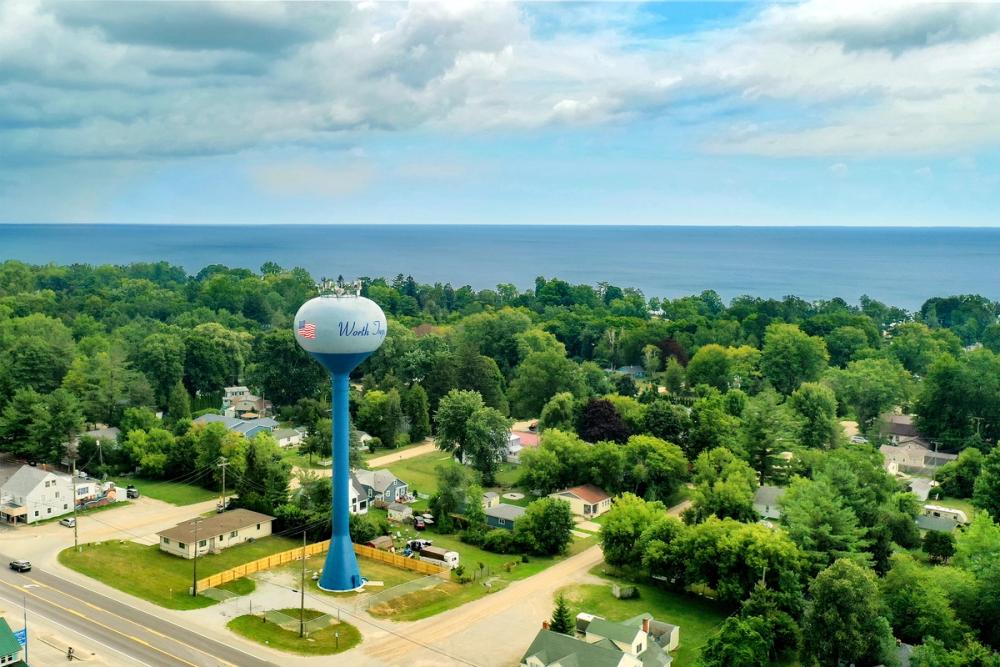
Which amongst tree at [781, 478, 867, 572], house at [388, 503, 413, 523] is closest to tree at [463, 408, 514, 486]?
house at [388, 503, 413, 523]

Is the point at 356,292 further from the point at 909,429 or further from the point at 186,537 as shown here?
the point at 909,429

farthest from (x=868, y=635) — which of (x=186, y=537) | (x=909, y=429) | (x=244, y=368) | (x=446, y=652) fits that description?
(x=244, y=368)

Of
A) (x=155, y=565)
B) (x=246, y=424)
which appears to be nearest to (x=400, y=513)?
(x=155, y=565)

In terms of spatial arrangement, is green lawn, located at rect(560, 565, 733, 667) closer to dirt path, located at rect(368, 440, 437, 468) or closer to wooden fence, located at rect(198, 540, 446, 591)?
wooden fence, located at rect(198, 540, 446, 591)

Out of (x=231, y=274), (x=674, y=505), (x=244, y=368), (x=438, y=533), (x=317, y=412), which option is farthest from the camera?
(x=231, y=274)

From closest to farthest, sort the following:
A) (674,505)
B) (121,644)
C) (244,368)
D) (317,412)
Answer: (121,644) < (674,505) < (317,412) < (244,368)

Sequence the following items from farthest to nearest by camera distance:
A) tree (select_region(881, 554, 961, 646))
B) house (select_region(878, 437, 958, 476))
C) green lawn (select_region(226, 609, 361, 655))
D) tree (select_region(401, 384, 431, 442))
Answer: tree (select_region(401, 384, 431, 442))
house (select_region(878, 437, 958, 476))
green lawn (select_region(226, 609, 361, 655))
tree (select_region(881, 554, 961, 646))

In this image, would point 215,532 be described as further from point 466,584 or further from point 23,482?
point 466,584
